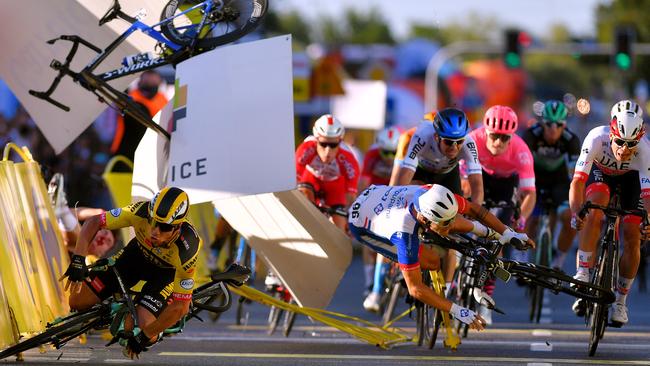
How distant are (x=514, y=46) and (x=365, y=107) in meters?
12.2

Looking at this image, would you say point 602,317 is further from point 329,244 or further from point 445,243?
point 329,244

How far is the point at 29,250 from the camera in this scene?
36.9 ft

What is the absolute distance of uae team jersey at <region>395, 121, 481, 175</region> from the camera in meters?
12.9

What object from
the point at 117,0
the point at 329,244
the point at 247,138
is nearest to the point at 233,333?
the point at 329,244

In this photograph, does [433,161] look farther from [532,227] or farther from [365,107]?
[365,107]

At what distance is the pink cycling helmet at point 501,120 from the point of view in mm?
13586

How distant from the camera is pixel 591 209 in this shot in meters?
12.0

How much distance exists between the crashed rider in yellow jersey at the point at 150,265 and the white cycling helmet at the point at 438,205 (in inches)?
67.8

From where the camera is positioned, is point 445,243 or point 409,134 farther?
point 409,134

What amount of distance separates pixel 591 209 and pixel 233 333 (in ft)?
12.0

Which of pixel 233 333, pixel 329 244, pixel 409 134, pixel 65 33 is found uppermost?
pixel 65 33

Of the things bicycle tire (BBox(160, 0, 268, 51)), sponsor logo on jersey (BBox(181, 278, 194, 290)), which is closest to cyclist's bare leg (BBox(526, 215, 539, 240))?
bicycle tire (BBox(160, 0, 268, 51))

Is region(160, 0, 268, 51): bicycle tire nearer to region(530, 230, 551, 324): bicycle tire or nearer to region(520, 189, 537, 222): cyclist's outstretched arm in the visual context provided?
region(520, 189, 537, 222): cyclist's outstretched arm

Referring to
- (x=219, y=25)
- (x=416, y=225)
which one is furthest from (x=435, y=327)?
(x=219, y=25)
